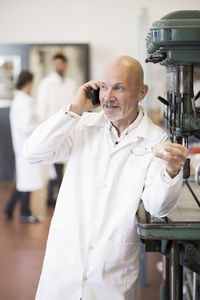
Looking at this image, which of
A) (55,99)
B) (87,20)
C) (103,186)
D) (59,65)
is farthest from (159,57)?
(87,20)

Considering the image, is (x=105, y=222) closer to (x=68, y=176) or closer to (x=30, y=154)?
(x=68, y=176)

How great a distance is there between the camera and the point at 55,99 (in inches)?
244

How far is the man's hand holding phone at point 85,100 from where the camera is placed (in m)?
1.90

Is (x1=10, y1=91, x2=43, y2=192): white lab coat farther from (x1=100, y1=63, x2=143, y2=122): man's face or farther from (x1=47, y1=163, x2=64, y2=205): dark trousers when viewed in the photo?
(x1=100, y1=63, x2=143, y2=122): man's face

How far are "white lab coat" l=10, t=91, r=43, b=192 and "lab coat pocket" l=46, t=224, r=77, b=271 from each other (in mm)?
3098

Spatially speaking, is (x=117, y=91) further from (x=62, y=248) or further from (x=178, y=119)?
(x=62, y=248)

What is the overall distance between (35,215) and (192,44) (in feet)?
13.2

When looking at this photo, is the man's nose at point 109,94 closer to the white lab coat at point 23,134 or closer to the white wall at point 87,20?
the white lab coat at point 23,134

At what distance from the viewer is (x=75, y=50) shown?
712 cm

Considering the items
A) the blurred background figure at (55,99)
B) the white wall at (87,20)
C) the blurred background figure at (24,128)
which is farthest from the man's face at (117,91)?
the white wall at (87,20)

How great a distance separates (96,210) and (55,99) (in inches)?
174

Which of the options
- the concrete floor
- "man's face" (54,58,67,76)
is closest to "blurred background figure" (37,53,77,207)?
"man's face" (54,58,67,76)

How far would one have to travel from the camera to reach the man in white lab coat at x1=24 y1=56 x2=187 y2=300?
6.12 ft

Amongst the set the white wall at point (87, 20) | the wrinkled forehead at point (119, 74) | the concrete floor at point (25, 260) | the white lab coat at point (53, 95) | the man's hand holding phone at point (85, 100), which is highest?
the white wall at point (87, 20)
